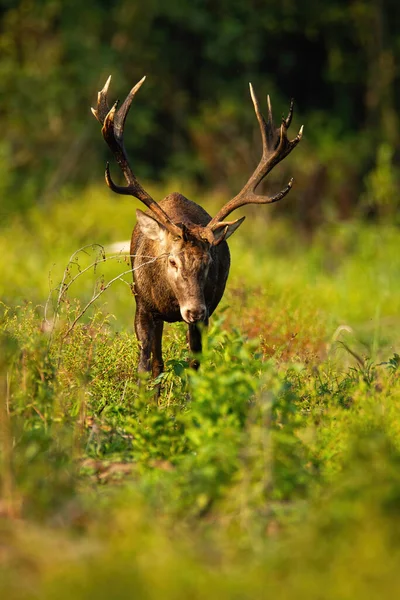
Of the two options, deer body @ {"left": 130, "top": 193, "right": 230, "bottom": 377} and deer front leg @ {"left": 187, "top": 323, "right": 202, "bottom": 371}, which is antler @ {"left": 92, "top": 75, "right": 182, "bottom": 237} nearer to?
deer body @ {"left": 130, "top": 193, "right": 230, "bottom": 377}

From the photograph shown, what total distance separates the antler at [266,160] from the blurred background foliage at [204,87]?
13.1 meters

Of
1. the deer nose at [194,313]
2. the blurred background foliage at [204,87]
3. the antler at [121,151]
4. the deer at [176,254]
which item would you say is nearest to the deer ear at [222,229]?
the deer at [176,254]

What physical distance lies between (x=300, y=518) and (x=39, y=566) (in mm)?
1250

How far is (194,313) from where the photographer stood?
822cm

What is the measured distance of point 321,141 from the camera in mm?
28281

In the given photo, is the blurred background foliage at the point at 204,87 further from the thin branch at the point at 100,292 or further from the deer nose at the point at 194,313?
the deer nose at the point at 194,313

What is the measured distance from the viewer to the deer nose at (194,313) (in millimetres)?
8219

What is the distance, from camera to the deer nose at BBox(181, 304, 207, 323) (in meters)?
8.22

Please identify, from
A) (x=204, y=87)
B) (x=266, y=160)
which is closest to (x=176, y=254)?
(x=266, y=160)

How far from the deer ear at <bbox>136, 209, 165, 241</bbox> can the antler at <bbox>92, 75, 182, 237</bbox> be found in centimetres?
5

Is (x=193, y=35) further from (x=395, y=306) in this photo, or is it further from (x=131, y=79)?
(x=395, y=306)

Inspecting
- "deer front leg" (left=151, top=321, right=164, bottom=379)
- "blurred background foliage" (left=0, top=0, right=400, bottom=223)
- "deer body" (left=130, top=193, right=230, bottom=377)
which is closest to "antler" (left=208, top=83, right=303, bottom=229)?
"deer body" (left=130, top=193, right=230, bottom=377)

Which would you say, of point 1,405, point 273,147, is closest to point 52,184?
point 273,147

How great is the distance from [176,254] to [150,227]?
1.33 ft
